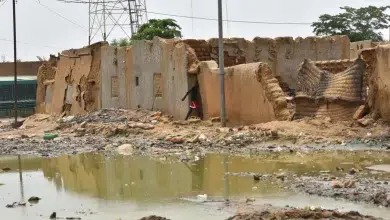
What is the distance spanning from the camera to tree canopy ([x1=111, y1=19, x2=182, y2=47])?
41031 millimetres

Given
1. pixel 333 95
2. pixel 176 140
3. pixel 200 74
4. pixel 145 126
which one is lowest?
pixel 176 140

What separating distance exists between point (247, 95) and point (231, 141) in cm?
257

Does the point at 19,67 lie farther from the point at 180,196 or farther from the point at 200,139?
the point at 180,196

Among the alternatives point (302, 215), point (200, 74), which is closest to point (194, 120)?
point (200, 74)

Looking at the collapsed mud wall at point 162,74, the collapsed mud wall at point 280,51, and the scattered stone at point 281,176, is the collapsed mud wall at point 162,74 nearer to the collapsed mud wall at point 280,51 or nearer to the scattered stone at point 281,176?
the collapsed mud wall at point 280,51

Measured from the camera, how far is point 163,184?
11.5 m

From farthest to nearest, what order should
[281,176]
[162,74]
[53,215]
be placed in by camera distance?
[162,74], [281,176], [53,215]

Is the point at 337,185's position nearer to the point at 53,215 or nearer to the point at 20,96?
the point at 53,215

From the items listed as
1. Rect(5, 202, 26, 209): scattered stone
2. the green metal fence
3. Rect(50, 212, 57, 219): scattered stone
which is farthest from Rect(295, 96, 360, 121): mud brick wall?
the green metal fence

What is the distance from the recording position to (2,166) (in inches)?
624

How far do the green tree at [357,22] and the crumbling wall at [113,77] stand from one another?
61.7 ft

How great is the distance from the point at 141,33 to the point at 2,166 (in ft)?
85.9

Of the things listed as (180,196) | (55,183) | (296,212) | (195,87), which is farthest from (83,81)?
(296,212)

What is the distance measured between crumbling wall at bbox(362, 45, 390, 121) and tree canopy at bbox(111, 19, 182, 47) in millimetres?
25158
